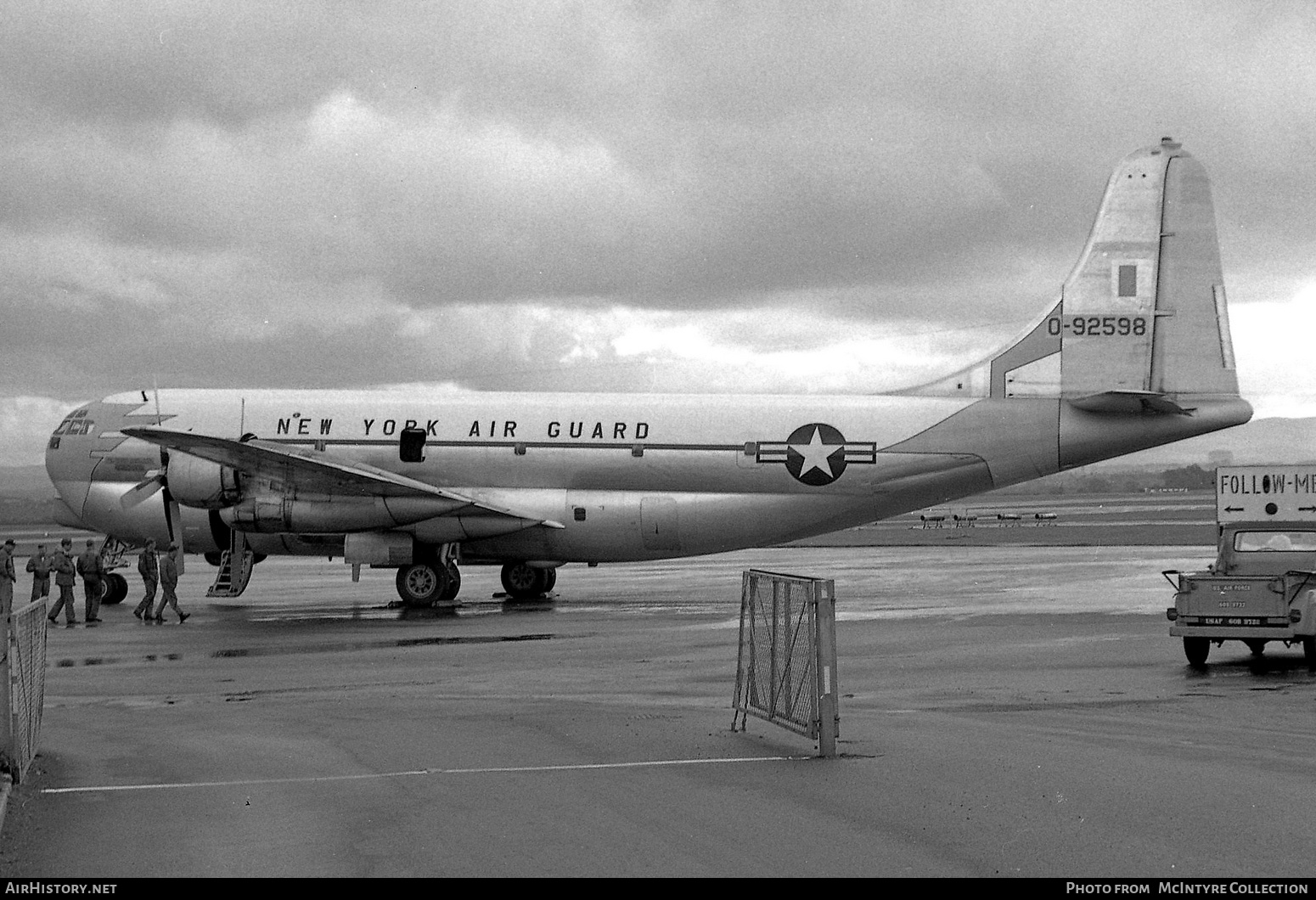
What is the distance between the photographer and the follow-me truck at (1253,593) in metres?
18.0

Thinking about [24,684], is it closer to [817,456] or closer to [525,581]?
[817,456]

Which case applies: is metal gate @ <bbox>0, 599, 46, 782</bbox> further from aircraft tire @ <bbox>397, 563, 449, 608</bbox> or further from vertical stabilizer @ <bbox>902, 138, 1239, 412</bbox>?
vertical stabilizer @ <bbox>902, 138, 1239, 412</bbox>

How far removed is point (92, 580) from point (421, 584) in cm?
641

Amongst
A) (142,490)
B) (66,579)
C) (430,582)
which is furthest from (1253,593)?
(142,490)

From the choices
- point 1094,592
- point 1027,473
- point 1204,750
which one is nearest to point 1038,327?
point 1027,473

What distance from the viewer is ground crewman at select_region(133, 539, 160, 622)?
2778 cm

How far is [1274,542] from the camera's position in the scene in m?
20.5

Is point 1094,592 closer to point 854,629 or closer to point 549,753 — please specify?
point 854,629

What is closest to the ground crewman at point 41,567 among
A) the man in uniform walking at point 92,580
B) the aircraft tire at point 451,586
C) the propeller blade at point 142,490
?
the man in uniform walking at point 92,580

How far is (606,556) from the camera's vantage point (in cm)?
3023

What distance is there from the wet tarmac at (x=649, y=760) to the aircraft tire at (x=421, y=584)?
217 inches

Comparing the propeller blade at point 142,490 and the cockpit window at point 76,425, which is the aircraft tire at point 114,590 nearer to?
the propeller blade at point 142,490

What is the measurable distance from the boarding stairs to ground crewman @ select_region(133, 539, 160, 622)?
1.14 meters

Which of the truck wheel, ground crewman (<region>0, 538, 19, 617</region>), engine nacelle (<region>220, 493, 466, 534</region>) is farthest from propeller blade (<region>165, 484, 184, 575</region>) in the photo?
the truck wheel
